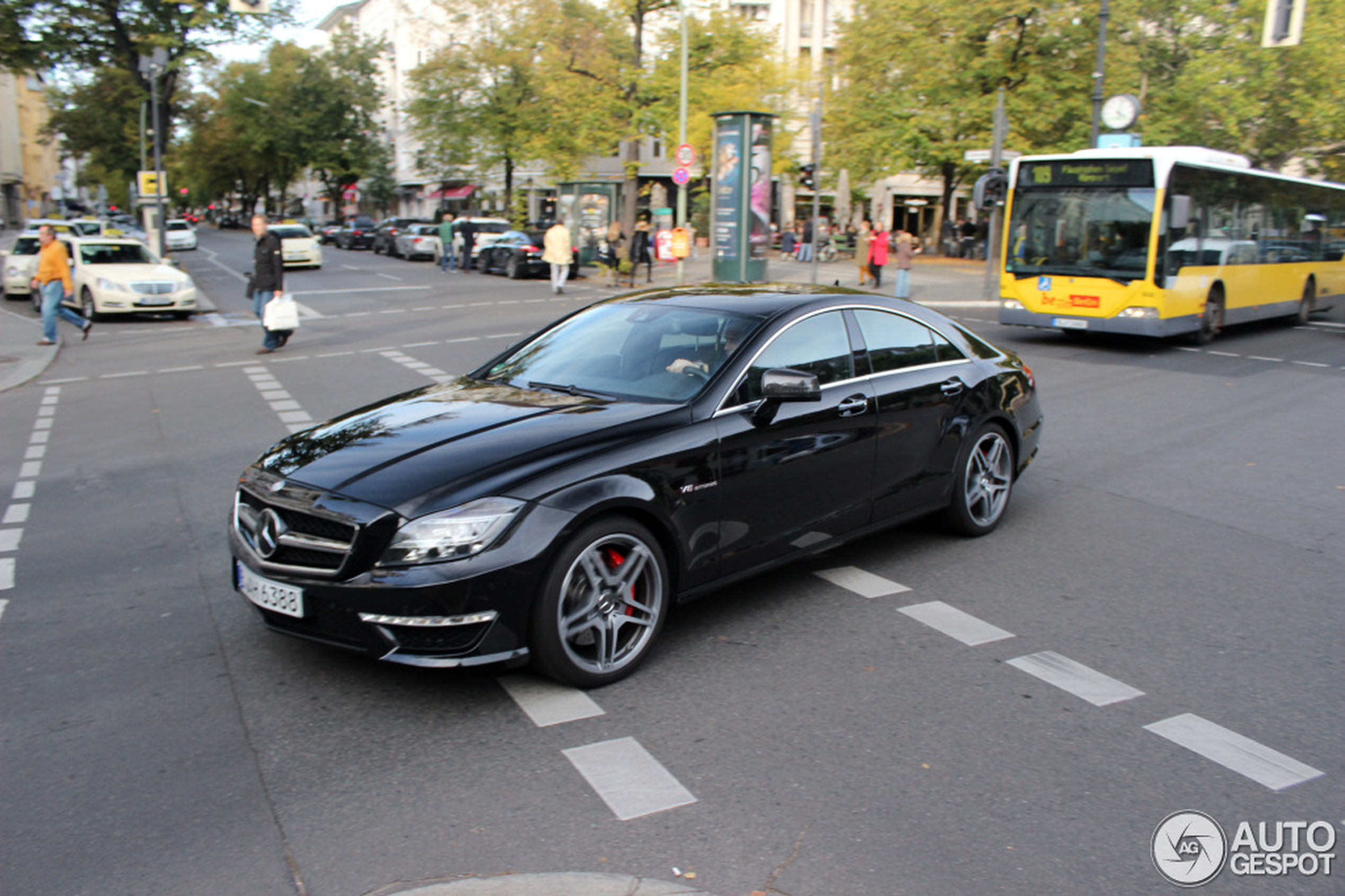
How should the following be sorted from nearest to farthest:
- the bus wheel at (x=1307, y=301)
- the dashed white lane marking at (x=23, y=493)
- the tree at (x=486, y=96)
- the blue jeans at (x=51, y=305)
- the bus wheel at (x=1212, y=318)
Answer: the dashed white lane marking at (x=23, y=493) → the blue jeans at (x=51, y=305) → the bus wheel at (x=1212, y=318) → the bus wheel at (x=1307, y=301) → the tree at (x=486, y=96)

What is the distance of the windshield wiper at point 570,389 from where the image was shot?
5.07 m

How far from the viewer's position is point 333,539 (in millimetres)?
4086

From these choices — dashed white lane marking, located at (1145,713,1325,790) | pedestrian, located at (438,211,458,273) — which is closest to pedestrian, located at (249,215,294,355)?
dashed white lane marking, located at (1145,713,1325,790)

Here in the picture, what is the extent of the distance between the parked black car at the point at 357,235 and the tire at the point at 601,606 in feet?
166

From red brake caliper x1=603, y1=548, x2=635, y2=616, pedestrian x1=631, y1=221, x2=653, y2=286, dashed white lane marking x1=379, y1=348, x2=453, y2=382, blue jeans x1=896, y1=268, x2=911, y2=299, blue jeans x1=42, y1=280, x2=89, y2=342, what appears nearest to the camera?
red brake caliper x1=603, y1=548, x2=635, y2=616

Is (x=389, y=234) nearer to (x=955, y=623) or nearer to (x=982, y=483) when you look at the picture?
(x=982, y=483)

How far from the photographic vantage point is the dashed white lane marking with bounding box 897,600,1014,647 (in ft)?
16.4

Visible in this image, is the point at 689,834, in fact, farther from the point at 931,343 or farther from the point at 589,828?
the point at 931,343

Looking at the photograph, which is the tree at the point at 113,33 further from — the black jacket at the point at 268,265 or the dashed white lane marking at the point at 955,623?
the dashed white lane marking at the point at 955,623

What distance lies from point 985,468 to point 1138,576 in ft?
3.53

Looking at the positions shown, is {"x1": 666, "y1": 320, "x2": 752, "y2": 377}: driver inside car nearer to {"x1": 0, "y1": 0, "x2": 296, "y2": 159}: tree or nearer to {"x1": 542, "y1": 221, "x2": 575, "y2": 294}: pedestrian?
{"x1": 542, "y1": 221, "x2": 575, "y2": 294}: pedestrian

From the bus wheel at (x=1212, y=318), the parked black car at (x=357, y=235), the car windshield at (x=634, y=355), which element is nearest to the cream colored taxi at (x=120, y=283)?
the car windshield at (x=634, y=355)

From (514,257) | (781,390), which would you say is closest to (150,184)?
(514,257)

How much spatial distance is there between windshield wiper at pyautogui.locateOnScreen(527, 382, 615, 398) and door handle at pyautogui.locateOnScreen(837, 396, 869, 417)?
1206mm
